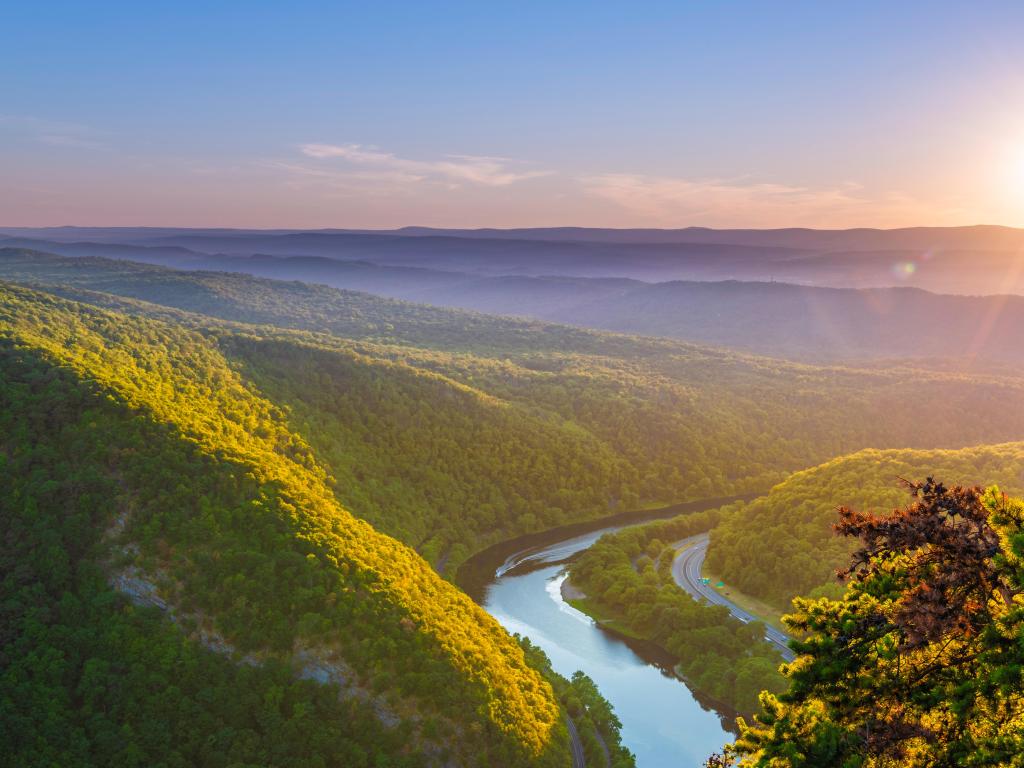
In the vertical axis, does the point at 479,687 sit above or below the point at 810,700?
below

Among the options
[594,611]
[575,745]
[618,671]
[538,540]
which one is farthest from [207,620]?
[538,540]

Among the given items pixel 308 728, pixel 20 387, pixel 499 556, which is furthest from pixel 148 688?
pixel 499 556

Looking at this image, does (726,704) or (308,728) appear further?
(726,704)

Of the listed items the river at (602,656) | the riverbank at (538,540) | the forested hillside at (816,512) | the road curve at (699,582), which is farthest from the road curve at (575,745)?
the forested hillside at (816,512)

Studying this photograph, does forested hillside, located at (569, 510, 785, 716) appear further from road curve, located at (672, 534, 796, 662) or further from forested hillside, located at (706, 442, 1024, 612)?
forested hillside, located at (706, 442, 1024, 612)

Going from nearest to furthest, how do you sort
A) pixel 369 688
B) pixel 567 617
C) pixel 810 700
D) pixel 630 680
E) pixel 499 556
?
pixel 810 700
pixel 369 688
pixel 630 680
pixel 567 617
pixel 499 556

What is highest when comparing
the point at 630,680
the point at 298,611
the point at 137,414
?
the point at 137,414

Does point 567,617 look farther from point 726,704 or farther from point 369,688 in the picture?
point 369,688

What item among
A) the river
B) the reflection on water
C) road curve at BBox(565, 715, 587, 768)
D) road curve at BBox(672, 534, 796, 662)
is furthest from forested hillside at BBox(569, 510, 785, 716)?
road curve at BBox(565, 715, 587, 768)
